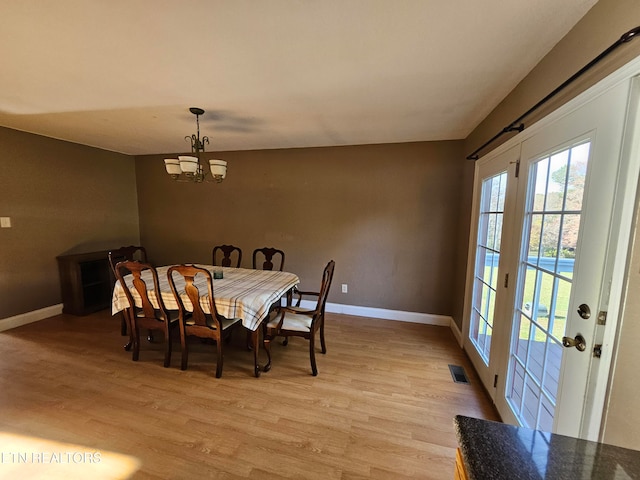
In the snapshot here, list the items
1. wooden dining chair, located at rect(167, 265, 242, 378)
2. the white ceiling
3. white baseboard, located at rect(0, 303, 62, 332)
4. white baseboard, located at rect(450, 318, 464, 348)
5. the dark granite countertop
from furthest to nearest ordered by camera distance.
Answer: white baseboard, located at rect(0, 303, 62, 332), white baseboard, located at rect(450, 318, 464, 348), wooden dining chair, located at rect(167, 265, 242, 378), the white ceiling, the dark granite countertop

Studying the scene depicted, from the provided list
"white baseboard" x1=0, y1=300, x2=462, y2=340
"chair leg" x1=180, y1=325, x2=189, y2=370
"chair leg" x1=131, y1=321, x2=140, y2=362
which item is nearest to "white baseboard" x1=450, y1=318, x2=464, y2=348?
"white baseboard" x1=0, y1=300, x2=462, y2=340

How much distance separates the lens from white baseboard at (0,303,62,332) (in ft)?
10.0

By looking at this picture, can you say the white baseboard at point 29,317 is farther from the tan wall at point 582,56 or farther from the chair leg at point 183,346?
the tan wall at point 582,56

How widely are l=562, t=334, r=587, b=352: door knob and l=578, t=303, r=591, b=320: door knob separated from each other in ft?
0.30

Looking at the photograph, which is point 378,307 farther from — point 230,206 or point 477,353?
point 230,206

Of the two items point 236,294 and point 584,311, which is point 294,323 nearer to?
point 236,294

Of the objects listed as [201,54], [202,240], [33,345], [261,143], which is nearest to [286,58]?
[201,54]

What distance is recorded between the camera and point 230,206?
413cm

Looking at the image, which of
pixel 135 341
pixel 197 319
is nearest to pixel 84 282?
pixel 135 341

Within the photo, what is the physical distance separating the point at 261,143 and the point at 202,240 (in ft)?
6.32

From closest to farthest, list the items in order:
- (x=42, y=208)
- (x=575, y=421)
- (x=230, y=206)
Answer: (x=575, y=421) → (x=42, y=208) → (x=230, y=206)

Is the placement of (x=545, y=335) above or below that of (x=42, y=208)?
below

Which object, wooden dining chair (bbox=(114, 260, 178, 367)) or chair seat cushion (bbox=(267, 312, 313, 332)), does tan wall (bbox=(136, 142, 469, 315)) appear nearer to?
chair seat cushion (bbox=(267, 312, 313, 332))

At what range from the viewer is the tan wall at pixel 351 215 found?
3.36 metres
